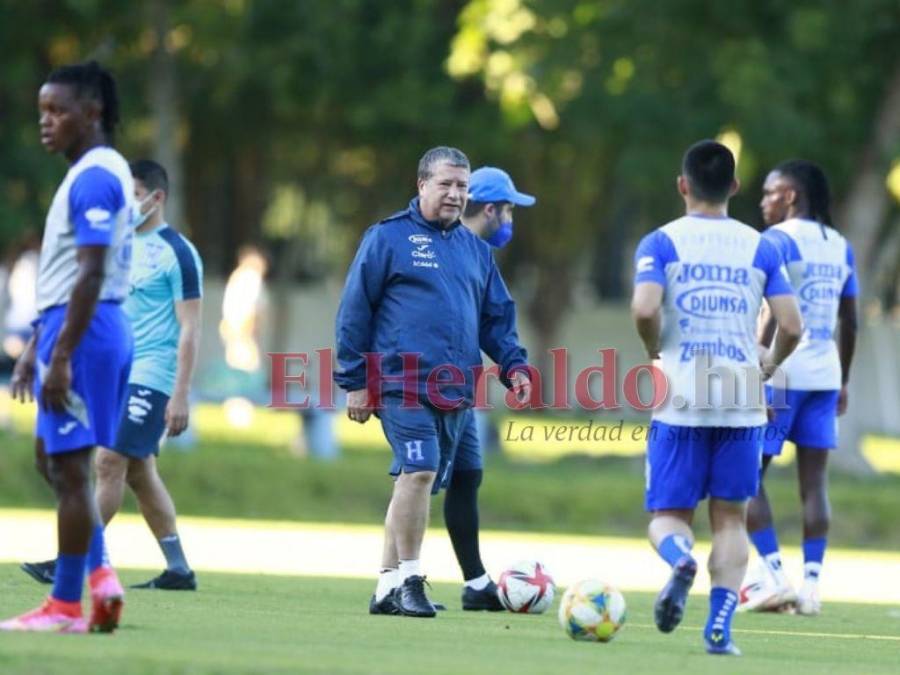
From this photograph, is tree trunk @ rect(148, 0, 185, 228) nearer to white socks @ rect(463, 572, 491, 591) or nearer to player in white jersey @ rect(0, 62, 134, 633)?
white socks @ rect(463, 572, 491, 591)

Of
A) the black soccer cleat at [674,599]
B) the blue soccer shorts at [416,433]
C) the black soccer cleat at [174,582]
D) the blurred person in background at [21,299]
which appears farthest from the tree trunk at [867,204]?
the black soccer cleat at [674,599]

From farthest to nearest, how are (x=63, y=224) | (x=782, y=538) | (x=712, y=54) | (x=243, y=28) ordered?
(x=243, y=28) < (x=712, y=54) < (x=782, y=538) < (x=63, y=224)

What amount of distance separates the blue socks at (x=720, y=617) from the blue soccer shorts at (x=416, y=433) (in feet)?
7.01

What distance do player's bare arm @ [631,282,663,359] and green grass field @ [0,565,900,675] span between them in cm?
147

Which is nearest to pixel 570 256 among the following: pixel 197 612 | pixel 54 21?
pixel 54 21

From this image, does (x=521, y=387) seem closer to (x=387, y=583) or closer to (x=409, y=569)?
(x=409, y=569)

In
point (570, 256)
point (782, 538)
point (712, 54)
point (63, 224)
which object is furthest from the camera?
point (570, 256)

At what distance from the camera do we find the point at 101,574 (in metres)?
9.66

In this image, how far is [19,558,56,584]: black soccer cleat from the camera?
42.5ft

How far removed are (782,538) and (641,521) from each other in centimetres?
152

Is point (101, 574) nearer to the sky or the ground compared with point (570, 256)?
nearer to the ground

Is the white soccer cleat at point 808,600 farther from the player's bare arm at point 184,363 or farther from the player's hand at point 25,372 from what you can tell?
the player's hand at point 25,372

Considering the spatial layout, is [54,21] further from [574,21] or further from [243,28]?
[574,21]

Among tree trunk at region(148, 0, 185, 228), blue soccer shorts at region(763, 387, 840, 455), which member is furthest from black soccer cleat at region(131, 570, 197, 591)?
tree trunk at region(148, 0, 185, 228)
